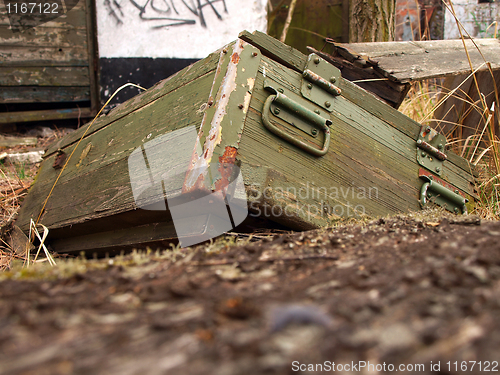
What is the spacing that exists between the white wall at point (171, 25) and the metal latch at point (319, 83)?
320 centimetres

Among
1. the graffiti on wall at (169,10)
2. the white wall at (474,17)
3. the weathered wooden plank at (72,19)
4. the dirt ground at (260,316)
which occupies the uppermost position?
the white wall at (474,17)

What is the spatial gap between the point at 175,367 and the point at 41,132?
180 inches

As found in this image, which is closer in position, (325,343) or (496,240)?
(325,343)

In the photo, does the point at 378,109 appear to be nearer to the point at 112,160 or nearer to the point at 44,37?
the point at 112,160

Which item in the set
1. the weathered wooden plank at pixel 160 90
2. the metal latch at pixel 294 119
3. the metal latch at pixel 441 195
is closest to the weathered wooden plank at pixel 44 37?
the weathered wooden plank at pixel 160 90

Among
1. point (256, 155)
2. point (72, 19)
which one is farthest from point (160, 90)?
point (72, 19)

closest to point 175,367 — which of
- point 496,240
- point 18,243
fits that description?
point 496,240

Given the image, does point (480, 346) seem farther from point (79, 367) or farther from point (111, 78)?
point (111, 78)

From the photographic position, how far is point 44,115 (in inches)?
167

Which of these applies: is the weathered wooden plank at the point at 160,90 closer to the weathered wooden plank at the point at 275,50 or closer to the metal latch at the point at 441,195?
the weathered wooden plank at the point at 275,50

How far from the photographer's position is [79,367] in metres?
0.46

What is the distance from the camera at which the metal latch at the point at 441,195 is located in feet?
6.33

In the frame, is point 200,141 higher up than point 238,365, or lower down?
higher up

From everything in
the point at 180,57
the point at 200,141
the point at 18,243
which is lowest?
the point at 18,243
